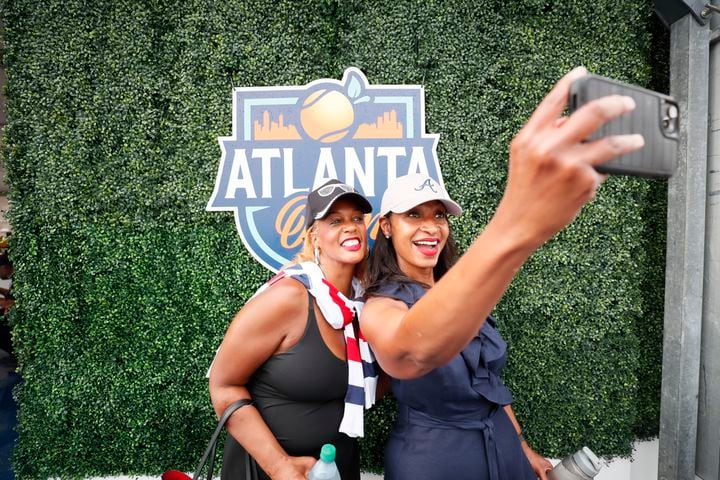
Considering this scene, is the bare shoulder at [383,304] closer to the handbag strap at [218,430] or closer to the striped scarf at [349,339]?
the striped scarf at [349,339]

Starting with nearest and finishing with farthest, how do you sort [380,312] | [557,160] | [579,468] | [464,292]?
[557,160], [464,292], [380,312], [579,468]

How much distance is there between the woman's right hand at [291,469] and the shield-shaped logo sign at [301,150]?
1153mm

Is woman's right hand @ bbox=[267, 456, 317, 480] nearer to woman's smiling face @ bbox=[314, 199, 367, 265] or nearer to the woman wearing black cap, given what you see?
the woman wearing black cap

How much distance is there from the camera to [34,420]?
7.89 ft

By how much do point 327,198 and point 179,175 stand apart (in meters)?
1.29

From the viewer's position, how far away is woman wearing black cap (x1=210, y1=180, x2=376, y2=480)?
4.83ft

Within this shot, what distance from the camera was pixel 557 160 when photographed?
1.61ft

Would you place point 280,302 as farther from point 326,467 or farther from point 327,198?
point 326,467

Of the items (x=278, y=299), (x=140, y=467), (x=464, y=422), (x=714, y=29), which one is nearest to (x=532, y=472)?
(x=464, y=422)

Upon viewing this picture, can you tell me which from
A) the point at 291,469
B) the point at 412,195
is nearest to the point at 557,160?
the point at 412,195

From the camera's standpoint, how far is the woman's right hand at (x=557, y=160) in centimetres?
48

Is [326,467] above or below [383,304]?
below

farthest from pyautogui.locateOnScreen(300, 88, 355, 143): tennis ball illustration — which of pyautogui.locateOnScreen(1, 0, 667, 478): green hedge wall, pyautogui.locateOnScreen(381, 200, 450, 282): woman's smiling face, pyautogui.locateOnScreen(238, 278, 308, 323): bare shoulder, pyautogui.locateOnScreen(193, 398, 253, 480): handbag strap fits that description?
pyautogui.locateOnScreen(193, 398, 253, 480): handbag strap

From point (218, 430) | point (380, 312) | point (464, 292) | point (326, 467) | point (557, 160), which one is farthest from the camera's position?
point (218, 430)
